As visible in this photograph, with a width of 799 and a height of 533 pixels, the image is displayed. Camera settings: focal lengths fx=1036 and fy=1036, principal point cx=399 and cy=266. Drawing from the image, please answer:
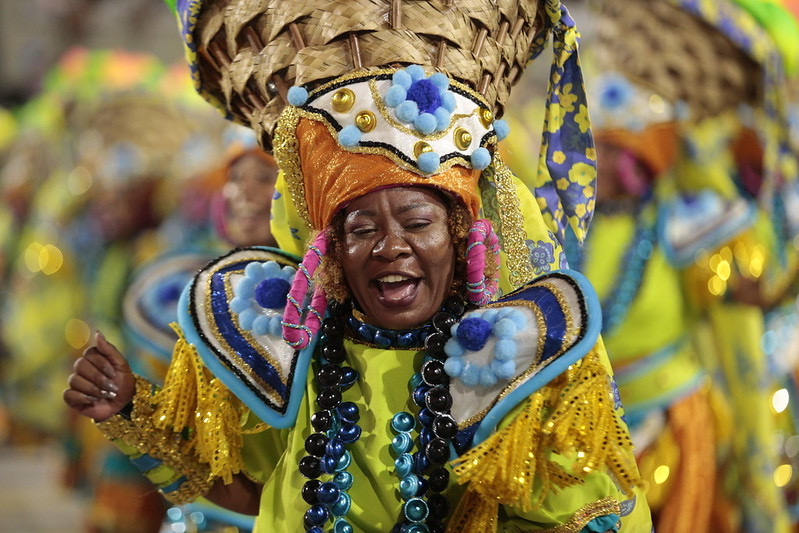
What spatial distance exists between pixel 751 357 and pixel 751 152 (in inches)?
48.0

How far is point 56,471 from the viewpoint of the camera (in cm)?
974

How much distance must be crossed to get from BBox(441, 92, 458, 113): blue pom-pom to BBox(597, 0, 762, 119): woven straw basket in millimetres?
2664

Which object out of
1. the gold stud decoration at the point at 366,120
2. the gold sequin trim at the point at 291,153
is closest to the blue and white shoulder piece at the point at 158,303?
the gold sequin trim at the point at 291,153

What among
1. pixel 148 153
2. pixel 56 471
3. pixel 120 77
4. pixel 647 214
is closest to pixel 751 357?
pixel 647 214

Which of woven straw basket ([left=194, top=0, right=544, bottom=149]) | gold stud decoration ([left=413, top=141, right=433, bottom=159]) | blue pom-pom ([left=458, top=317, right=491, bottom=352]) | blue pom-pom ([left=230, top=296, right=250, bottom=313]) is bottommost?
blue pom-pom ([left=458, top=317, right=491, bottom=352])

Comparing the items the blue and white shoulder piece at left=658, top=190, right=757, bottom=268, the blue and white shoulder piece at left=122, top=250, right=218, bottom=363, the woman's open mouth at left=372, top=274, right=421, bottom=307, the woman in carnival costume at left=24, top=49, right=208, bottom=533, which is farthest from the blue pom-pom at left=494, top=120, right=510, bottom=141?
the woman in carnival costume at left=24, top=49, right=208, bottom=533

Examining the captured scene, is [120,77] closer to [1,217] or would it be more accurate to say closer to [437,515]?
[1,217]

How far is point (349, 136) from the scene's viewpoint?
2322 mm

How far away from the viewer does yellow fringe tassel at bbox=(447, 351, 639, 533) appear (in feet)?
7.22

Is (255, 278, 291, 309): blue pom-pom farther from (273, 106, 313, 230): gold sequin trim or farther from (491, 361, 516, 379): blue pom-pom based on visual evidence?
(491, 361, 516, 379): blue pom-pom

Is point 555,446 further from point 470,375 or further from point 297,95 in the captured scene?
point 297,95

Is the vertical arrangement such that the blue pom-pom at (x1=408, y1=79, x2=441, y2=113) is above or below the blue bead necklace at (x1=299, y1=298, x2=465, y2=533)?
above

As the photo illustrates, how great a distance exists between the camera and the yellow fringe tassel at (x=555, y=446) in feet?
7.22

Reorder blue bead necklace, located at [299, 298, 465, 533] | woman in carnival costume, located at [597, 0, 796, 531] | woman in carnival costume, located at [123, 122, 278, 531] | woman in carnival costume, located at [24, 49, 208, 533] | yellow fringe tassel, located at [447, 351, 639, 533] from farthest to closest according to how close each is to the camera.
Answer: woman in carnival costume, located at [24, 49, 208, 533] → woman in carnival costume, located at [597, 0, 796, 531] → woman in carnival costume, located at [123, 122, 278, 531] → blue bead necklace, located at [299, 298, 465, 533] → yellow fringe tassel, located at [447, 351, 639, 533]
